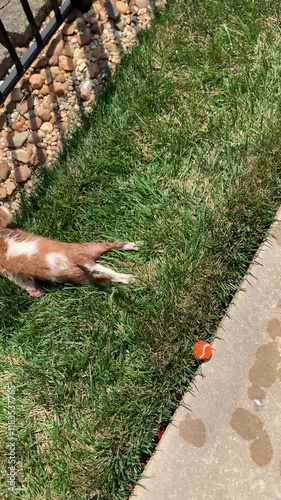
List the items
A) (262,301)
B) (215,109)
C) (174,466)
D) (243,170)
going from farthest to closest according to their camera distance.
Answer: (215,109)
(243,170)
(262,301)
(174,466)

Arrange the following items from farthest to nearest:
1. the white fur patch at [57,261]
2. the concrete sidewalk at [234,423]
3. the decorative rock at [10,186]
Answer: the decorative rock at [10,186], the white fur patch at [57,261], the concrete sidewalk at [234,423]

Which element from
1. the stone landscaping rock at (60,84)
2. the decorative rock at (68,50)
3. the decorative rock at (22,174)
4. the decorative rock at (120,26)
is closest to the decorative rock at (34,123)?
the stone landscaping rock at (60,84)

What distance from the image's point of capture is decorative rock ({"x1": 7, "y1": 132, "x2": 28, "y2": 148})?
3.56 m

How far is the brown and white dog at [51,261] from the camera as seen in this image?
2.88 m

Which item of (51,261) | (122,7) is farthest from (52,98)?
(51,261)

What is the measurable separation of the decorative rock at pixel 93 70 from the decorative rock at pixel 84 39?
17cm

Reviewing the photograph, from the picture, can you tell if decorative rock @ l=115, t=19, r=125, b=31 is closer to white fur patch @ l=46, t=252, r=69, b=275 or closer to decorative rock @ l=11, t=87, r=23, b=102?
decorative rock @ l=11, t=87, r=23, b=102

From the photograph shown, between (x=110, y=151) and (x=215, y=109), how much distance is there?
2.21 feet

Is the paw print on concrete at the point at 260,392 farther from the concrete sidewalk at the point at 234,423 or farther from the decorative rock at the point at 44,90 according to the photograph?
the decorative rock at the point at 44,90

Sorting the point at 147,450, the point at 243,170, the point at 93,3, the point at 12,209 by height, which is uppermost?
the point at 93,3

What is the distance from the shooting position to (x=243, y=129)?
310 cm

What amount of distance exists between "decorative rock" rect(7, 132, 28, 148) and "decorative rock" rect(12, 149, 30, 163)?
4cm

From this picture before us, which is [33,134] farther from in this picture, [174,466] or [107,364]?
[174,466]

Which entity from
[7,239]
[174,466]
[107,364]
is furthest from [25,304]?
[174,466]
